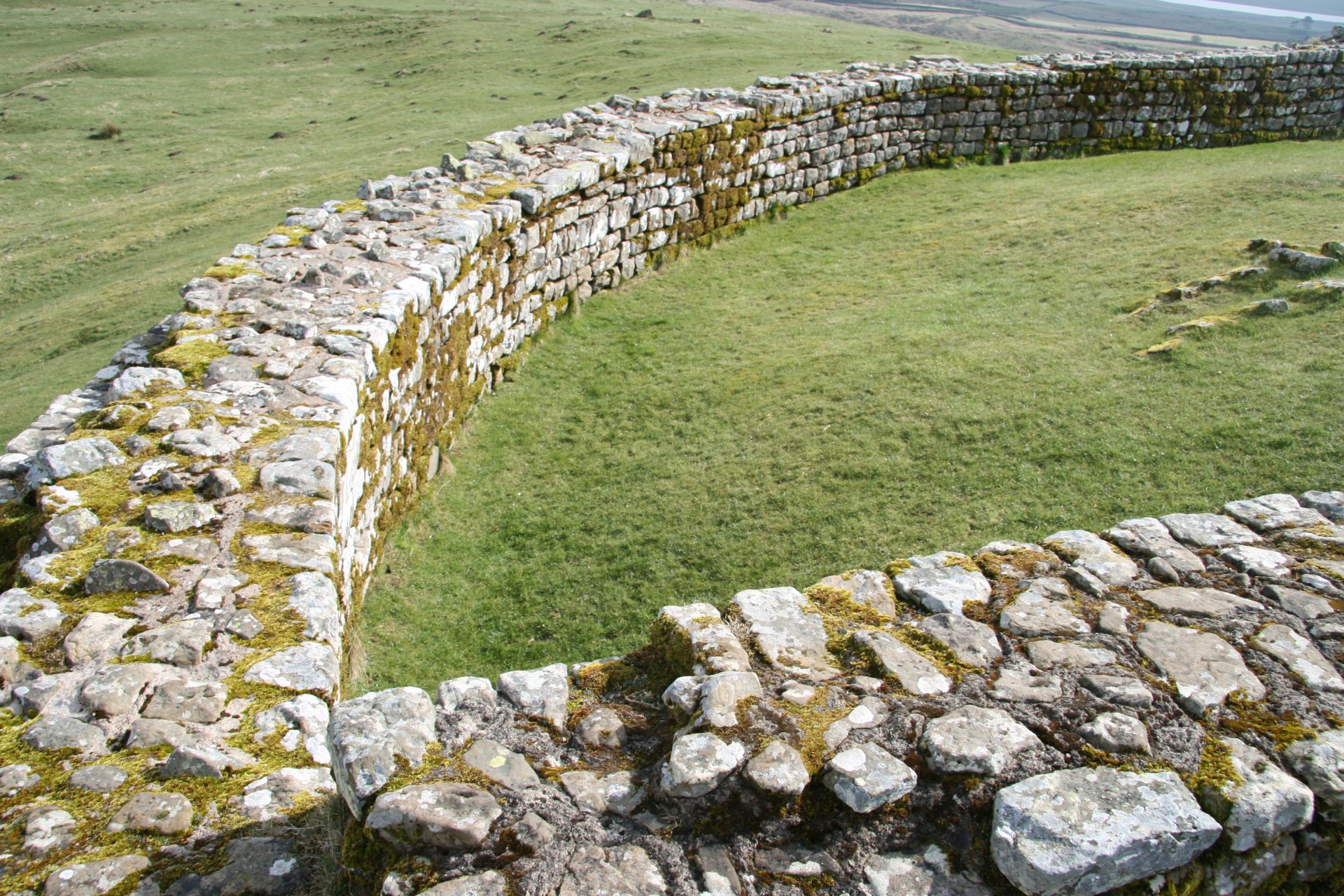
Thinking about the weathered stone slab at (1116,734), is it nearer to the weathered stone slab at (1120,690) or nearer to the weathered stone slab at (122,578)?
the weathered stone slab at (1120,690)

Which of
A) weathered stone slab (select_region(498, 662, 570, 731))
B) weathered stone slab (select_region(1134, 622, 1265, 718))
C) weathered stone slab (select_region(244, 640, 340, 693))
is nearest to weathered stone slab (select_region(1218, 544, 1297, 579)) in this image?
weathered stone slab (select_region(1134, 622, 1265, 718))

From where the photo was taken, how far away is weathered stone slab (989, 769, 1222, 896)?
8.63 feet

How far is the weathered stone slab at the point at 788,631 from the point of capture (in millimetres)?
3498

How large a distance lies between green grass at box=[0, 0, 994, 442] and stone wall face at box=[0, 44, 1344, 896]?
604cm

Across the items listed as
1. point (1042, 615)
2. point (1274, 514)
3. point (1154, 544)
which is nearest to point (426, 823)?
point (1042, 615)

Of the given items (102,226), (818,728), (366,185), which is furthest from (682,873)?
(102,226)

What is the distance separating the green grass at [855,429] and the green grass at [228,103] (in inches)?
233

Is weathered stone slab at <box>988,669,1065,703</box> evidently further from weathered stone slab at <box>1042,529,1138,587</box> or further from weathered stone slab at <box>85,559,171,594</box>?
weathered stone slab at <box>85,559,171,594</box>

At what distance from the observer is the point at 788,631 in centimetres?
370

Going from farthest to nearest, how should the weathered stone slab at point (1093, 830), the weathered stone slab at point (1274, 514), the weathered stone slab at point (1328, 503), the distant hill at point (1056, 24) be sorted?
the distant hill at point (1056, 24), the weathered stone slab at point (1328, 503), the weathered stone slab at point (1274, 514), the weathered stone slab at point (1093, 830)

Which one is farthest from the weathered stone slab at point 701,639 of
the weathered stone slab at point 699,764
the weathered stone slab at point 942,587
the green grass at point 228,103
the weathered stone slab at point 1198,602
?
the green grass at point 228,103

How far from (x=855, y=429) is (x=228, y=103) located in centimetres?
2803

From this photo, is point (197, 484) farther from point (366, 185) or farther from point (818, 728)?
point (366, 185)

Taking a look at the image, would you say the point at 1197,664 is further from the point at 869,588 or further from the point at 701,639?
the point at 701,639
